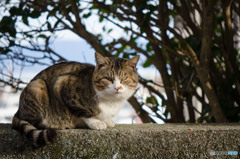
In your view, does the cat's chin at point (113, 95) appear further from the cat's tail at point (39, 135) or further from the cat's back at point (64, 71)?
the cat's tail at point (39, 135)

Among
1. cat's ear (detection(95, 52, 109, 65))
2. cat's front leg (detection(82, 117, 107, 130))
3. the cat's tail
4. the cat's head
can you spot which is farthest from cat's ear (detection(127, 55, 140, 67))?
the cat's tail

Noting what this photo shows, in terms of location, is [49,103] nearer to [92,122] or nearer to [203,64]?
[92,122]

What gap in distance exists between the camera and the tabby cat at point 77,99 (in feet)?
6.04

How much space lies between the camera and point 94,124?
1810 mm

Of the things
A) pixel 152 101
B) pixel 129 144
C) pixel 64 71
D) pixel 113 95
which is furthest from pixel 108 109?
A: pixel 152 101

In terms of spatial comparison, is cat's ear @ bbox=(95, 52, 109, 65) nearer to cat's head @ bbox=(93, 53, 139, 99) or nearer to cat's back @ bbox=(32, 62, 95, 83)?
cat's head @ bbox=(93, 53, 139, 99)

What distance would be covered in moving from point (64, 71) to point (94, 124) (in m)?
0.43

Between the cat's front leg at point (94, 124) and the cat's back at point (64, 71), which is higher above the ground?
the cat's back at point (64, 71)

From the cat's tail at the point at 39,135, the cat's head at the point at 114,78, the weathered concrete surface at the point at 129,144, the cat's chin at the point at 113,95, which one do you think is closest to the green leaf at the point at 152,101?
the cat's head at the point at 114,78

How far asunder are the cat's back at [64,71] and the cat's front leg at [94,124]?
33cm

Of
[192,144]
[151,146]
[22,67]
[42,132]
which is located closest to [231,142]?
[192,144]

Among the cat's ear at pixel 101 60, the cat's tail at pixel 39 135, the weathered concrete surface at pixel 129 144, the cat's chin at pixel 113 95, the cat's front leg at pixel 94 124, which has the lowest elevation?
the weathered concrete surface at pixel 129 144

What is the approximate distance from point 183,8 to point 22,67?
147 centimetres

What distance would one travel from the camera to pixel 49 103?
6.19 ft
